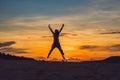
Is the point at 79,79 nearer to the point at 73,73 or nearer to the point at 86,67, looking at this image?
the point at 73,73

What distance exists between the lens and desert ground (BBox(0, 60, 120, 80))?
13.1 meters

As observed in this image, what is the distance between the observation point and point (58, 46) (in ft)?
63.4

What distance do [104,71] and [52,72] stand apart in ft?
7.70

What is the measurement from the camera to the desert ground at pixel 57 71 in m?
13.1

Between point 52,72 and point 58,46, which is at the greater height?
point 58,46

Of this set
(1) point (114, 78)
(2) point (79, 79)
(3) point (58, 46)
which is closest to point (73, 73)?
(2) point (79, 79)

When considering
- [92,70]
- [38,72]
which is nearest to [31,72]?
[38,72]

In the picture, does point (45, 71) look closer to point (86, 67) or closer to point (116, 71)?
point (86, 67)

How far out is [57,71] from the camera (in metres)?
13.9

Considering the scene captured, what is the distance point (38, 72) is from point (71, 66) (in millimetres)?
1890

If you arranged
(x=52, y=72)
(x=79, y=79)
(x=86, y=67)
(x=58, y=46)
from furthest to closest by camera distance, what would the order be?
(x=58, y=46) < (x=86, y=67) < (x=52, y=72) < (x=79, y=79)

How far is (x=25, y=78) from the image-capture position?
1289 cm

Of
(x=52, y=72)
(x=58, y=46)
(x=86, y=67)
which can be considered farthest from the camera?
(x=58, y=46)

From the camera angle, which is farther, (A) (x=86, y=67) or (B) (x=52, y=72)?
(A) (x=86, y=67)
